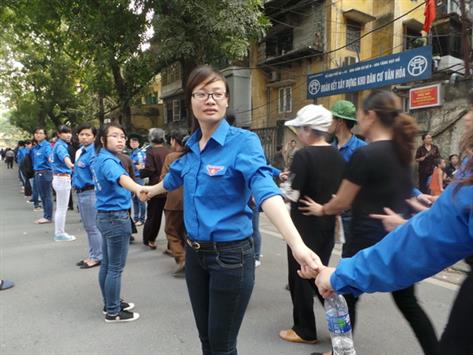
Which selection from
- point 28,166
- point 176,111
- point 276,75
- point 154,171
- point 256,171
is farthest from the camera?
point 176,111

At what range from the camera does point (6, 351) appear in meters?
2.96

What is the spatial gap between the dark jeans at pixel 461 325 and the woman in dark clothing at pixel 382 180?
109 centimetres

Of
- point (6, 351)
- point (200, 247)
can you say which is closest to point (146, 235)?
point (6, 351)

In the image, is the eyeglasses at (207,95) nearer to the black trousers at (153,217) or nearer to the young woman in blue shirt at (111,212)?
the young woman in blue shirt at (111,212)

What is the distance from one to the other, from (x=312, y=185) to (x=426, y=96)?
10489 mm

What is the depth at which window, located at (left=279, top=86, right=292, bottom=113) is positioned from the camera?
18.2m

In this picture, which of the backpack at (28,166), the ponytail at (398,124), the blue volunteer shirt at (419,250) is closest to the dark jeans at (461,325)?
the blue volunteer shirt at (419,250)

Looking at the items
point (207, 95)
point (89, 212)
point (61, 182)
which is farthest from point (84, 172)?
point (207, 95)

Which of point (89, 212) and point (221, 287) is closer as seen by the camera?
point (221, 287)

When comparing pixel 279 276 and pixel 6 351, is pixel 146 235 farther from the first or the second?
pixel 6 351

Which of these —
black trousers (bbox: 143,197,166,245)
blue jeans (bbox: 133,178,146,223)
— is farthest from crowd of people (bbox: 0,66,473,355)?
blue jeans (bbox: 133,178,146,223)

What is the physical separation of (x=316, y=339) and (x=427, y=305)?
136 cm

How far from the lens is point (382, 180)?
7.89 feet

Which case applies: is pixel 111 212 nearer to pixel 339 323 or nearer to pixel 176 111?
pixel 339 323
